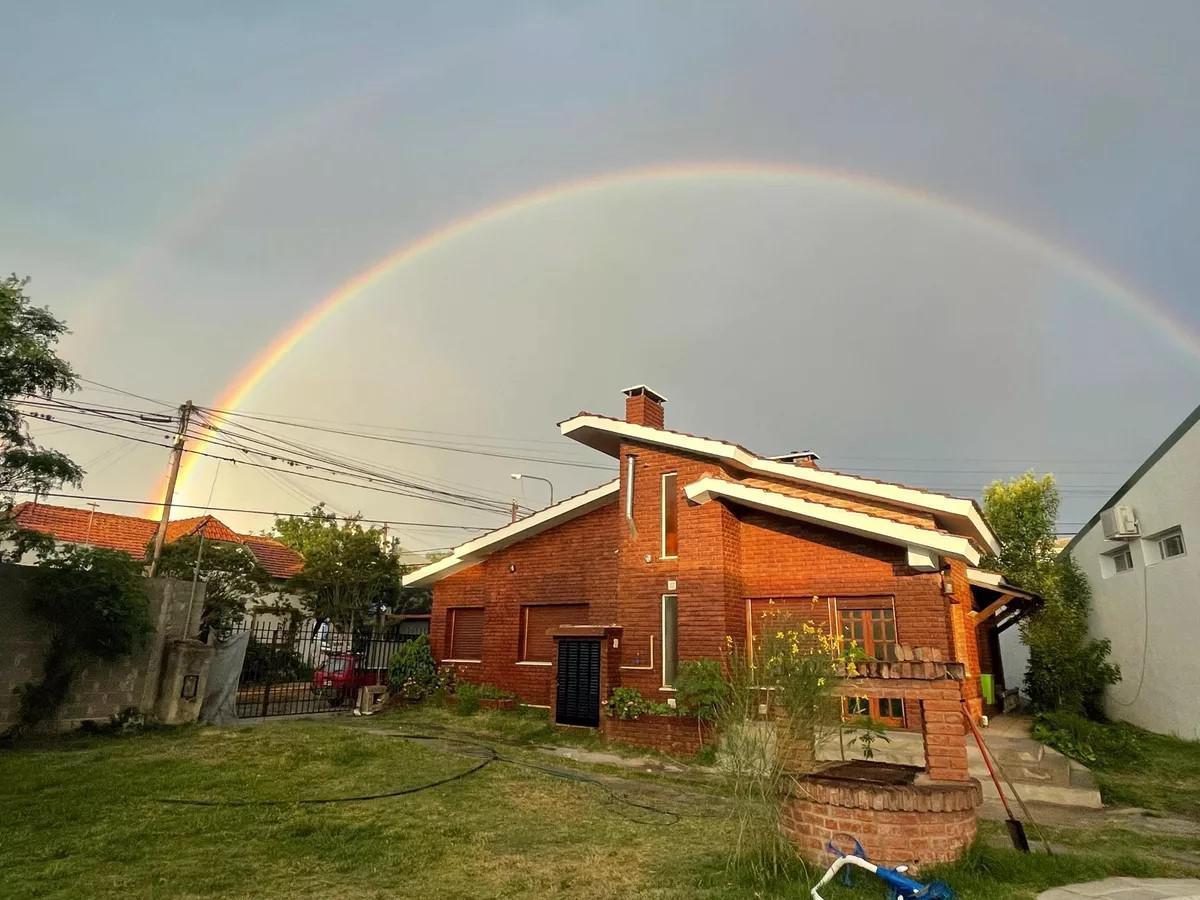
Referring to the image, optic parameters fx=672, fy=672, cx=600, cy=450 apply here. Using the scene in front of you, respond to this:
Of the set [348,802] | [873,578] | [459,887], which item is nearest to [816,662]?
[459,887]

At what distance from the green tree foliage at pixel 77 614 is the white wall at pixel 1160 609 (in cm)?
1889

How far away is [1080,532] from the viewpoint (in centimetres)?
1855

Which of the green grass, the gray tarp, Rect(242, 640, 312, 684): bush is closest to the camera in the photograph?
the green grass

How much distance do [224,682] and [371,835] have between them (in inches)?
316

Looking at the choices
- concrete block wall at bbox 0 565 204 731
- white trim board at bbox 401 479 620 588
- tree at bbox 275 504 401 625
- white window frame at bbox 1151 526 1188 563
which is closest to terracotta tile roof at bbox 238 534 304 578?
tree at bbox 275 504 401 625

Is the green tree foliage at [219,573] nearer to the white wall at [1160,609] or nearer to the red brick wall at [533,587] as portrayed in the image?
the red brick wall at [533,587]

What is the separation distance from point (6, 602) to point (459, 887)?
880 centimetres

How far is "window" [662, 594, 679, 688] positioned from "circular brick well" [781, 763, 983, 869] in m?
7.20

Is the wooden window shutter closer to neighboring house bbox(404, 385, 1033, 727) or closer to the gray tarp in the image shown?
neighboring house bbox(404, 385, 1033, 727)

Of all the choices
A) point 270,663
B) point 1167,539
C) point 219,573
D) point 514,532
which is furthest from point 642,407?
point 219,573

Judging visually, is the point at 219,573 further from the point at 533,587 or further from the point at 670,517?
the point at 670,517

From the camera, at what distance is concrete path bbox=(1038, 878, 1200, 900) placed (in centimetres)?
425

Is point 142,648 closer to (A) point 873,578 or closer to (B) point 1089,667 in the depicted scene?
(A) point 873,578

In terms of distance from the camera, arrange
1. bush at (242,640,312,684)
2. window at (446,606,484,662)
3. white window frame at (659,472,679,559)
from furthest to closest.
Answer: window at (446,606,484,662)
bush at (242,640,312,684)
white window frame at (659,472,679,559)
